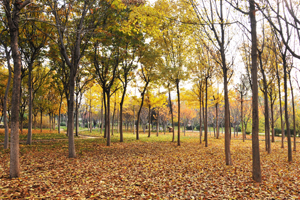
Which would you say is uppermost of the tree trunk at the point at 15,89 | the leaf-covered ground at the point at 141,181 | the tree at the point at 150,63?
the tree at the point at 150,63

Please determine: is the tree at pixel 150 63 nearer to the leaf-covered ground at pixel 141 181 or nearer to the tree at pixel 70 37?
the tree at pixel 70 37

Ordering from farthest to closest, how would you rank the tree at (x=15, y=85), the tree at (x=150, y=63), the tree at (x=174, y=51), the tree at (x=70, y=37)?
the tree at (x=150, y=63) < the tree at (x=174, y=51) < the tree at (x=70, y=37) < the tree at (x=15, y=85)

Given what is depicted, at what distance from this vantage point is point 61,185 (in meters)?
5.55

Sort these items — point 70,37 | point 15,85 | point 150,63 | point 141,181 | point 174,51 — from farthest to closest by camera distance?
1. point 150,63
2. point 174,51
3. point 70,37
4. point 141,181
5. point 15,85

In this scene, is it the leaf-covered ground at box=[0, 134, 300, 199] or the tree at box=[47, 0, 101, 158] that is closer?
the leaf-covered ground at box=[0, 134, 300, 199]

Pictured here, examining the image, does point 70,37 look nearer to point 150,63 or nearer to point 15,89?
point 15,89

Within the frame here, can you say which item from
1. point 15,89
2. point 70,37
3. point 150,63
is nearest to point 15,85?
point 15,89

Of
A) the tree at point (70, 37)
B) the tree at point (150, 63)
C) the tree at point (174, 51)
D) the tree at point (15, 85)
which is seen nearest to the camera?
the tree at point (15, 85)

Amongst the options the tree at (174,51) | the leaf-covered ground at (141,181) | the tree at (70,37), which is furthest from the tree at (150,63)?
the leaf-covered ground at (141,181)

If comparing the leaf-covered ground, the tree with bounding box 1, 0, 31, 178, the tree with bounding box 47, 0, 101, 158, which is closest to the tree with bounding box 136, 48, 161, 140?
the tree with bounding box 47, 0, 101, 158

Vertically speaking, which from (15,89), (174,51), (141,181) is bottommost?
(141,181)

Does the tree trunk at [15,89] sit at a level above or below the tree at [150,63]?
below

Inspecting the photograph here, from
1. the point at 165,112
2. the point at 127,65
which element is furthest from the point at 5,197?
the point at 165,112

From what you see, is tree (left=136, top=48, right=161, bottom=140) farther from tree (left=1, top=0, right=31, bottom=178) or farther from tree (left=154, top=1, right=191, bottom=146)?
tree (left=1, top=0, right=31, bottom=178)
